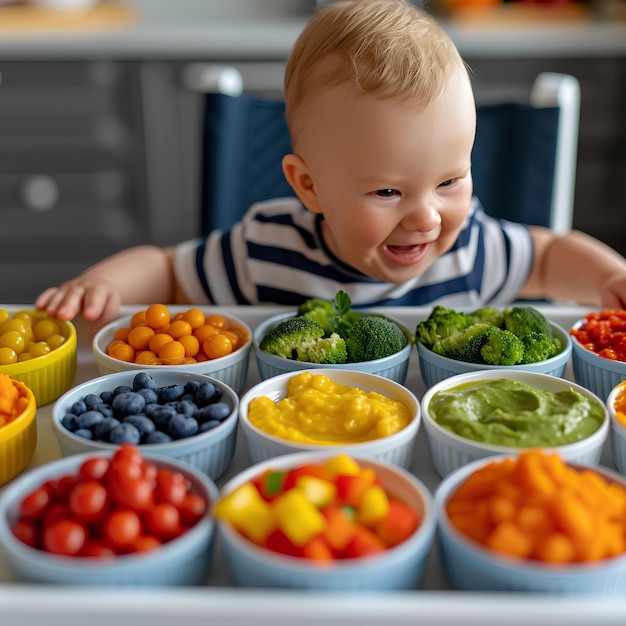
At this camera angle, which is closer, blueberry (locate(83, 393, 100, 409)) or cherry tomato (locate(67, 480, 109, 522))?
cherry tomato (locate(67, 480, 109, 522))

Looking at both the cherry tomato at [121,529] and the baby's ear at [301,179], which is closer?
the cherry tomato at [121,529]

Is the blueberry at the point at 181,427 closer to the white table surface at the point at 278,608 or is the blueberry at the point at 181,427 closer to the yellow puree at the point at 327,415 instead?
the yellow puree at the point at 327,415

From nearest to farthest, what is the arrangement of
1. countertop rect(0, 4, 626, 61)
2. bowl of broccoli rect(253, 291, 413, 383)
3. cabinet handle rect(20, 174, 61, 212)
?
bowl of broccoli rect(253, 291, 413, 383), countertop rect(0, 4, 626, 61), cabinet handle rect(20, 174, 61, 212)

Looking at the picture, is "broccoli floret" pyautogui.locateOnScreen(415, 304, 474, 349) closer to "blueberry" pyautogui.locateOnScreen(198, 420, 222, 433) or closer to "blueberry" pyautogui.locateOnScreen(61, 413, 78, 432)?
"blueberry" pyautogui.locateOnScreen(198, 420, 222, 433)

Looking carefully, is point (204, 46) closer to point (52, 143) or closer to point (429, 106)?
point (52, 143)

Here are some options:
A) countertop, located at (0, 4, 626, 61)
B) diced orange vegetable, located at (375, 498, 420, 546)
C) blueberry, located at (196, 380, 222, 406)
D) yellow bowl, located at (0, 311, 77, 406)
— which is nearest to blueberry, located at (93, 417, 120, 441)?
blueberry, located at (196, 380, 222, 406)

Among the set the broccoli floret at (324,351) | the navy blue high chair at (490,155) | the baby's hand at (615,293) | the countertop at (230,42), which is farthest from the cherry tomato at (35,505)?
the countertop at (230,42)

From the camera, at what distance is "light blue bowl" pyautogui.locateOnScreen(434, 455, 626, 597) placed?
2.17 ft

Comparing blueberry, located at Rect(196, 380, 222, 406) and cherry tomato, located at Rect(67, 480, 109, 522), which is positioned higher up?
cherry tomato, located at Rect(67, 480, 109, 522)

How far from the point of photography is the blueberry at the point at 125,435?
2.83ft

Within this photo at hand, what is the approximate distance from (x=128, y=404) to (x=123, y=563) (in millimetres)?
285

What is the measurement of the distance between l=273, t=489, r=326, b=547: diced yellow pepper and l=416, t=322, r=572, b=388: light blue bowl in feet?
1.39

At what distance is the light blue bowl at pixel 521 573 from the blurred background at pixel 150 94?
2.27m

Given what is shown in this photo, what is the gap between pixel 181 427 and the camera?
886 millimetres
